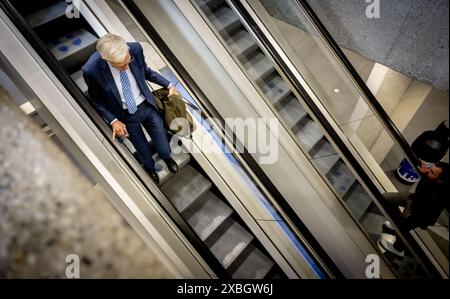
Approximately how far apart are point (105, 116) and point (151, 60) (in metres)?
1.99

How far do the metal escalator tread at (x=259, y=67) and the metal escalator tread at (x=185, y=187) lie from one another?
1865 millimetres

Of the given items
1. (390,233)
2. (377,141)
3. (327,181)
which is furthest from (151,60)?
(390,233)

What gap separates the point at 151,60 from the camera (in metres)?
4.28

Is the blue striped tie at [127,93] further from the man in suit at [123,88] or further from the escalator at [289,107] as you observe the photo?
the escalator at [289,107]

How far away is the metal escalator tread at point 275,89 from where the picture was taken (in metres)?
4.61

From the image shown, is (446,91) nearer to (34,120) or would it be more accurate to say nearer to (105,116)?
(105,116)

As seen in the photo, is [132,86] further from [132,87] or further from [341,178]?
[341,178]

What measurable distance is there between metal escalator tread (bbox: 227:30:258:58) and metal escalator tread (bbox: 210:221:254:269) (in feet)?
8.69

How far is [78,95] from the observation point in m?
2.36

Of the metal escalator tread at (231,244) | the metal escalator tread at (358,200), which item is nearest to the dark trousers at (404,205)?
the metal escalator tread at (358,200)

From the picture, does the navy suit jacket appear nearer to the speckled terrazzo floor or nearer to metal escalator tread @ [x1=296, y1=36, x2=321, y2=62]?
the speckled terrazzo floor

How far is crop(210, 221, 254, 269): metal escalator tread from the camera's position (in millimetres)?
3652

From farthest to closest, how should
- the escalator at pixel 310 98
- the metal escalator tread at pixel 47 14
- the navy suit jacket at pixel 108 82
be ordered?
the escalator at pixel 310 98 < the metal escalator tread at pixel 47 14 < the navy suit jacket at pixel 108 82

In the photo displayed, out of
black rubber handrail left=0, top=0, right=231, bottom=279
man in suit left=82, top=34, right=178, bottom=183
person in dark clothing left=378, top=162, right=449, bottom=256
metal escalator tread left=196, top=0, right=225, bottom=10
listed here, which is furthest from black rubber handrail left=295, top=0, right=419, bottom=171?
black rubber handrail left=0, top=0, right=231, bottom=279
